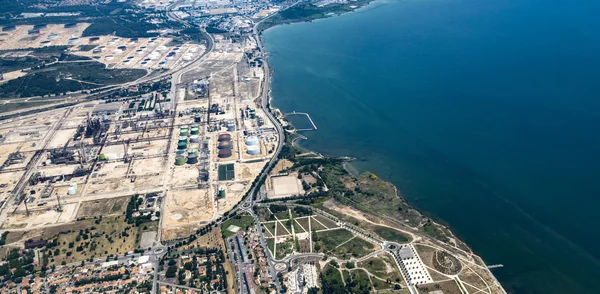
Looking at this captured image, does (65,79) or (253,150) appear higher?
(253,150)

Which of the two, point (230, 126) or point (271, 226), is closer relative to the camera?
point (271, 226)

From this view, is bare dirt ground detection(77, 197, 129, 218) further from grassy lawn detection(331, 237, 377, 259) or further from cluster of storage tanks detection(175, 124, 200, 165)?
grassy lawn detection(331, 237, 377, 259)

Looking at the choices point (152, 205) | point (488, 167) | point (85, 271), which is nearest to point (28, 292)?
point (85, 271)

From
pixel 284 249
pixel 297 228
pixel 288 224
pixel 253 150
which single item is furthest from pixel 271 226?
pixel 253 150

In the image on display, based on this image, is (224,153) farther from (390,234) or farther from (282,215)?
(390,234)

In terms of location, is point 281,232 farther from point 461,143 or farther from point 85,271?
point 461,143

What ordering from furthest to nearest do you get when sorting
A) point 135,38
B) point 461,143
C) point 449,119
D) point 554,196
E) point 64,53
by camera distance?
point 135,38 < point 64,53 < point 449,119 < point 461,143 < point 554,196
